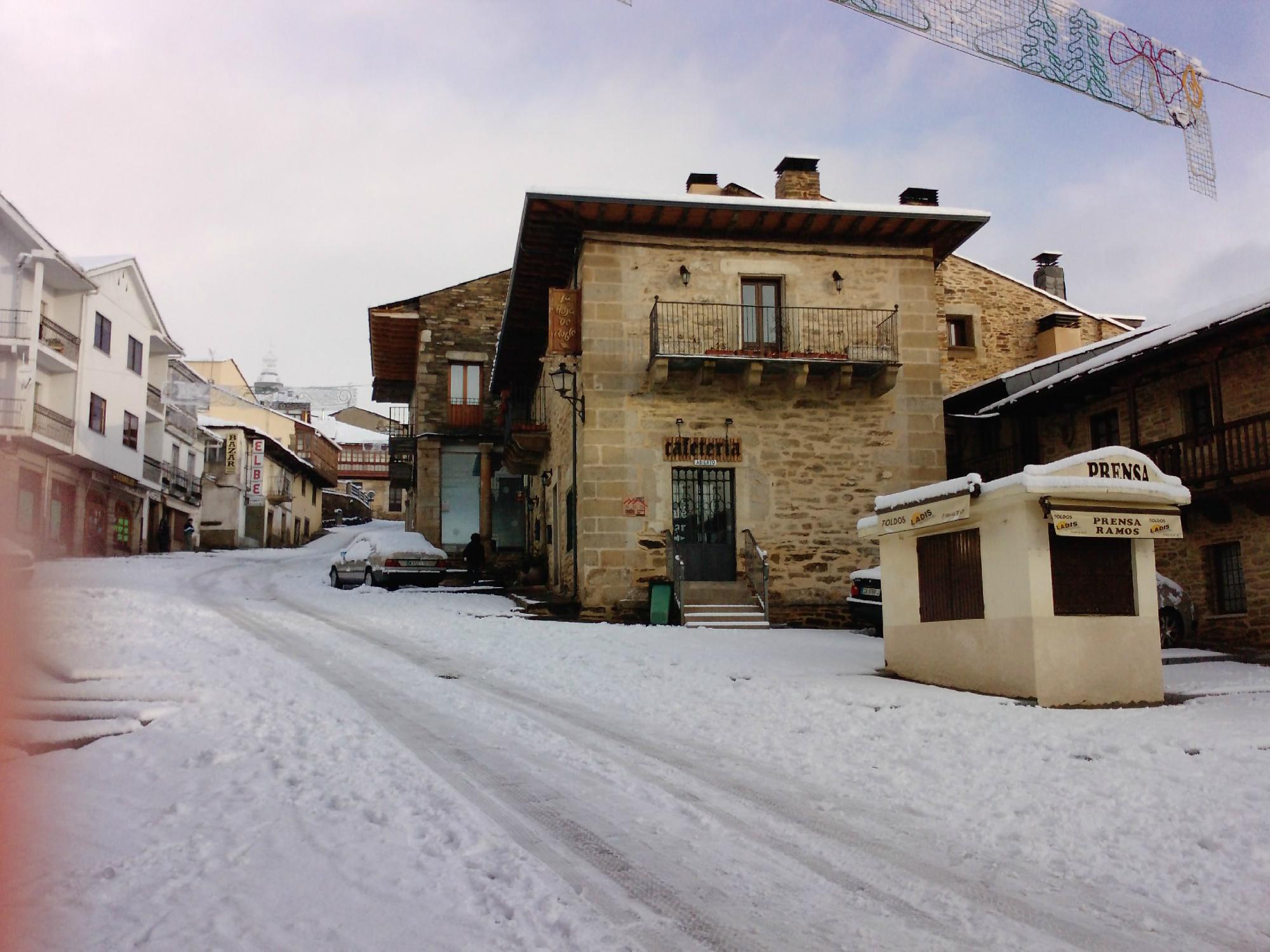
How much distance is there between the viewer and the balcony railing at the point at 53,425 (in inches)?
1214

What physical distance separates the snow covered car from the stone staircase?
7.77 meters

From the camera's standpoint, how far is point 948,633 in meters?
11.2

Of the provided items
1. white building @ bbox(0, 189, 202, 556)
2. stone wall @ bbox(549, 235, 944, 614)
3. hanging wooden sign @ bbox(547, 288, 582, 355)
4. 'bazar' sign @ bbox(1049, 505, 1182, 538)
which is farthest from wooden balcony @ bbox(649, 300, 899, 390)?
white building @ bbox(0, 189, 202, 556)

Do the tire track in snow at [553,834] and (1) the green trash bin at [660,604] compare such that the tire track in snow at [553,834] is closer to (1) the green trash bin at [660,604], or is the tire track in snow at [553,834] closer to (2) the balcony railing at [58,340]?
(1) the green trash bin at [660,604]

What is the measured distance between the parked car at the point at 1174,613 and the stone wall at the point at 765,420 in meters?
4.45

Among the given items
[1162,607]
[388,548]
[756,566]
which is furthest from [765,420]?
[388,548]

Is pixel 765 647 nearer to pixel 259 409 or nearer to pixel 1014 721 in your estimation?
pixel 1014 721

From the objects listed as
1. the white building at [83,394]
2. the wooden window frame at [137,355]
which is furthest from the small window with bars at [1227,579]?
the wooden window frame at [137,355]


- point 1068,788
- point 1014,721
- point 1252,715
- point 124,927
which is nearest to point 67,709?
point 124,927

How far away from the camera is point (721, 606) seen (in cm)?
1811

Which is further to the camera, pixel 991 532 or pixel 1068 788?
pixel 991 532

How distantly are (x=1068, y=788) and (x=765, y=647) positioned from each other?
733 centimetres

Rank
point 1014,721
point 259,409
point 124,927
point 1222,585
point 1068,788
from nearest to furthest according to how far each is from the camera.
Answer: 1. point 124,927
2. point 1068,788
3. point 1014,721
4. point 1222,585
5. point 259,409

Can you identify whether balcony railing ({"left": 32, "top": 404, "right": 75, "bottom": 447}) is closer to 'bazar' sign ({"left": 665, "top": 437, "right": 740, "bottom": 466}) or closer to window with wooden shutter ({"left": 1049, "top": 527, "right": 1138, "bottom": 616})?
'bazar' sign ({"left": 665, "top": 437, "right": 740, "bottom": 466})
